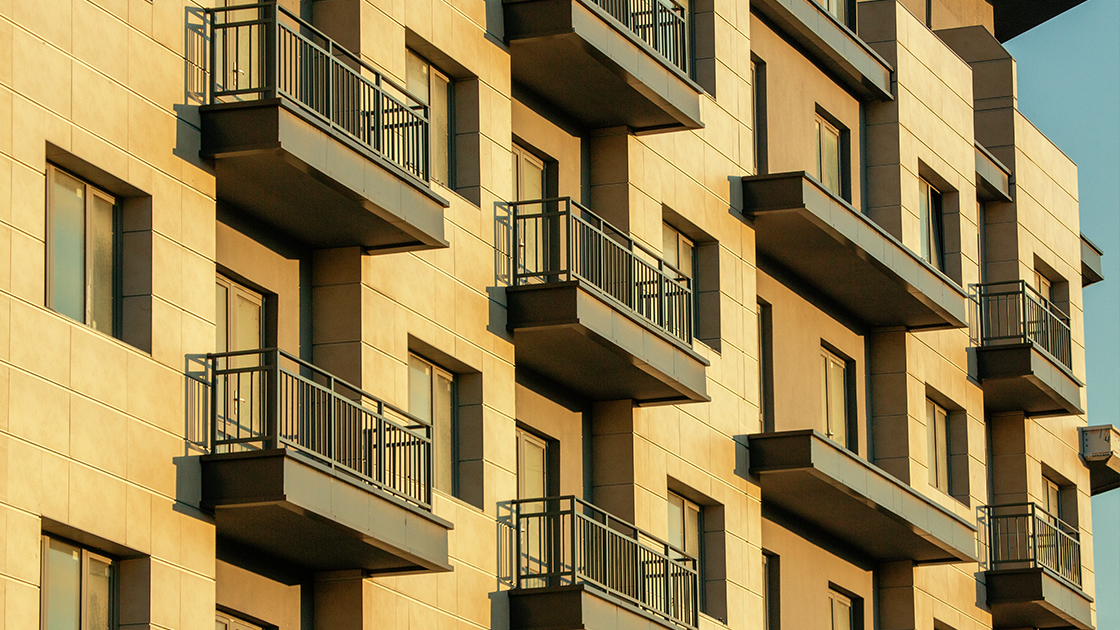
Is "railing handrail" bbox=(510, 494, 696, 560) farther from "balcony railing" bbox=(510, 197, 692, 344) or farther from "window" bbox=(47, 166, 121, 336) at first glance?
"window" bbox=(47, 166, 121, 336)

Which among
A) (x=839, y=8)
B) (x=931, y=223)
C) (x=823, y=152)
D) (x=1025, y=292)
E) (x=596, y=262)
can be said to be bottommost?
(x=596, y=262)

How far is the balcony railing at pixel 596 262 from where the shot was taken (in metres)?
29.5

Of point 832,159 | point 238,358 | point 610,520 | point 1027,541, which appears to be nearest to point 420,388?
point 238,358

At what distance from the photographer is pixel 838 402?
3947cm

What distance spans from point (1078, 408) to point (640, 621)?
65.2 feet

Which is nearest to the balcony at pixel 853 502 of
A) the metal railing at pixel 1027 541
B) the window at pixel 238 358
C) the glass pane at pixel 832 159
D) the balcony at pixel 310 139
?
the metal railing at pixel 1027 541

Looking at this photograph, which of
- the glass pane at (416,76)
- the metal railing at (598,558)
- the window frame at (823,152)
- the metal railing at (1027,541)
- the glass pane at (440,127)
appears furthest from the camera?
the metal railing at (1027,541)

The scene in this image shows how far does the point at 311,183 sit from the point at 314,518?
3.83 meters

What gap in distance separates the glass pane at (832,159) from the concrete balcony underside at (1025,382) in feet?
19.0

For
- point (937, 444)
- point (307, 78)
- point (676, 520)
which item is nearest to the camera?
point (307, 78)

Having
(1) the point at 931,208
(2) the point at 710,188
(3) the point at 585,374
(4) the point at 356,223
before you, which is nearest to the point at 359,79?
(4) the point at 356,223

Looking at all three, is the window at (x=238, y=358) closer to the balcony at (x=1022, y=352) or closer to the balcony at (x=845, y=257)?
the balcony at (x=845, y=257)

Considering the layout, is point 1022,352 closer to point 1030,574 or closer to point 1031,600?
point 1030,574

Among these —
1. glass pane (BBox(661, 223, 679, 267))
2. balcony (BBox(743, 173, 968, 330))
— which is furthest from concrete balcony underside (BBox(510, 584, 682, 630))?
balcony (BBox(743, 173, 968, 330))
